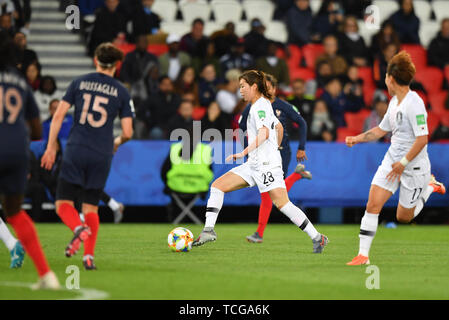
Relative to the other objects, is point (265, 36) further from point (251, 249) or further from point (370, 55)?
point (251, 249)

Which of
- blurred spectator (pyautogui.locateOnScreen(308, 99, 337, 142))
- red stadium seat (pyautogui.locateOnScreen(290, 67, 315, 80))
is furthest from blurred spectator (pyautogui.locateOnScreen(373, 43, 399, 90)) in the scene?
blurred spectator (pyautogui.locateOnScreen(308, 99, 337, 142))

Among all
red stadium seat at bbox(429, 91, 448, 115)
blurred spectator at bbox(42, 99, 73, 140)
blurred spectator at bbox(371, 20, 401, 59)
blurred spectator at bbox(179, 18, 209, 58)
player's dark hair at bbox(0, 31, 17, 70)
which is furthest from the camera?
red stadium seat at bbox(429, 91, 448, 115)

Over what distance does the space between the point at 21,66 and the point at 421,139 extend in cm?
1108

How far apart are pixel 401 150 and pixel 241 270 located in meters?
2.16

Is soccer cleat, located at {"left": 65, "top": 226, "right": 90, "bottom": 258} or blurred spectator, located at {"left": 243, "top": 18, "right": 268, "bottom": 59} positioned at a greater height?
blurred spectator, located at {"left": 243, "top": 18, "right": 268, "bottom": 59}

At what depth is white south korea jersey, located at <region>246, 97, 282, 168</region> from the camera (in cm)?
1086

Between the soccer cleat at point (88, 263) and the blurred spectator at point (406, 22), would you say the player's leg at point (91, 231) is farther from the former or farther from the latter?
the blurred spectator at point (406, 22)

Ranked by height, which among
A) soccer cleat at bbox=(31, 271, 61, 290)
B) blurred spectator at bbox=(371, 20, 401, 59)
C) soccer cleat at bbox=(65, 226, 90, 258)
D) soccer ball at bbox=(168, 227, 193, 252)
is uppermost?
blurred spectator at bbox=(371, 20, 401, 59)

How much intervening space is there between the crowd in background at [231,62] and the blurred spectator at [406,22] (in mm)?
26

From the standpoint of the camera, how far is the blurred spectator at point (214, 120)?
17.9 metres

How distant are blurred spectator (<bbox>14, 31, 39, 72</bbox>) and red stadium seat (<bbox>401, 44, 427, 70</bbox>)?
9.48m

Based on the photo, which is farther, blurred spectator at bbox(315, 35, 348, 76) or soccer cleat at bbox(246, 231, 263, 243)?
blurred spectator at bbox(315, 35, 348, 76)

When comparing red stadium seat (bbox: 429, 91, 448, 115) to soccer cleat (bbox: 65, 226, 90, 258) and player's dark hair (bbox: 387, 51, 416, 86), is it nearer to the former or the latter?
player's dark hair (bbox: 387, 51, 416, 86)

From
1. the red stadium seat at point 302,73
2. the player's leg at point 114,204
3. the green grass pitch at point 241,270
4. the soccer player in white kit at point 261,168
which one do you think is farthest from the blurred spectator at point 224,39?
the soccer player in white kit at point 261,168
